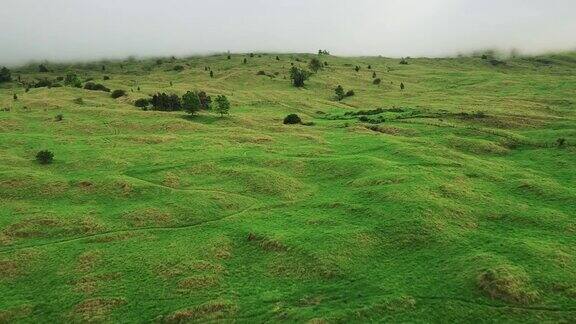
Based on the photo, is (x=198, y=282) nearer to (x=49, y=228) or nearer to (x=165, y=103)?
(x=49, y=228)

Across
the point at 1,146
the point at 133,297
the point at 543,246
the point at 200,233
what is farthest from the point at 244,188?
the point at 1,146

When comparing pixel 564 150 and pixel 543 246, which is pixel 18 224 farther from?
pixel 564 150

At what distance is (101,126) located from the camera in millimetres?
80938

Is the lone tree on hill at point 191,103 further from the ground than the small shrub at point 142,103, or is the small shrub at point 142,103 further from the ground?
the lone tree on hill at point 191,103

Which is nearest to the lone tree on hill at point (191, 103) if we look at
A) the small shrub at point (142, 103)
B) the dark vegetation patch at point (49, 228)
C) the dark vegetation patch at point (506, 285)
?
the small shrub at point (142, 103)

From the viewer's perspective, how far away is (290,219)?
43.9 meters

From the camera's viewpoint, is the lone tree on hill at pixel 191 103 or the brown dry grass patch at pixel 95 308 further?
the lone tree on hill at pixel 191 103

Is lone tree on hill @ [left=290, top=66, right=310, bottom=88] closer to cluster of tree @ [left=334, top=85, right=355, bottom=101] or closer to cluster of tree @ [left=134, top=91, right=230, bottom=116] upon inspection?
cluster of tree @ [left=334, top=85, right=355, bottom=101]

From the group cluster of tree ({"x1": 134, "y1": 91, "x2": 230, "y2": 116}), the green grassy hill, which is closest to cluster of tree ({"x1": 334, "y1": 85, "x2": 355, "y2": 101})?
cluster of tree ({"x1": 134, "y1": 91, "x2": 230, "y2": 116})

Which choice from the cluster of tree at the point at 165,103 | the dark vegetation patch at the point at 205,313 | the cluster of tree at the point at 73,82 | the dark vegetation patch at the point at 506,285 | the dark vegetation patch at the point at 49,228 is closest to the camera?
the dark vegetation patch at the point at 205,313

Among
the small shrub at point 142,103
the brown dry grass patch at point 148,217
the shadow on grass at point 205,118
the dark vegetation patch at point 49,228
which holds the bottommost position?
the dark vegetation patch at point 49,228

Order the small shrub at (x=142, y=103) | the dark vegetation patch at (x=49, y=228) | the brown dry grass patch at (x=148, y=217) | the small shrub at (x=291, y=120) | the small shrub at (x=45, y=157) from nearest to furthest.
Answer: the dark vegetation patch at (x=49, y=228) < the brown dry grass patch at (x=148, y=217) < the small shrub at (x=45, y=157) < the small shrub at (x=291, y=120) < the small shrub at (x=142, y=103)

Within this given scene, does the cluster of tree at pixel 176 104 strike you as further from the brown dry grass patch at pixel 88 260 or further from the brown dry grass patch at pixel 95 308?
the brown dry grass patch at pixel 95 308

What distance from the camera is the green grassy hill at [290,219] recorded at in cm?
3212
